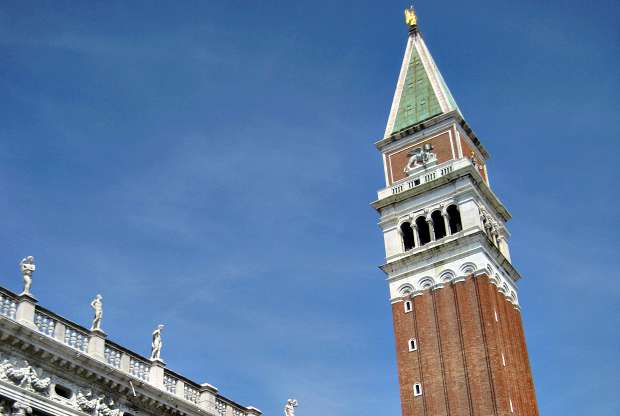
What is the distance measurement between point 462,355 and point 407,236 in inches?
459

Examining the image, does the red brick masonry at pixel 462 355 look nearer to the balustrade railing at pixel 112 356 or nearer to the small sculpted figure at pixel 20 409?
the balustrade railing at pixel 112 356

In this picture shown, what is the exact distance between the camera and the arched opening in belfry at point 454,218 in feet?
241

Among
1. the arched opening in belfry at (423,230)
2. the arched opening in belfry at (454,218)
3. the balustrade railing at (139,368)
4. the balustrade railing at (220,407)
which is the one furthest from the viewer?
the arched opening in belfry at (423,230)

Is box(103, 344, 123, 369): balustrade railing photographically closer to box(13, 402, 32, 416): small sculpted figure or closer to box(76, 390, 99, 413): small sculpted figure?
box(76, 390, 99, 413): small sculpted figure

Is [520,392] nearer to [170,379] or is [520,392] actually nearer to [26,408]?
[170,379]

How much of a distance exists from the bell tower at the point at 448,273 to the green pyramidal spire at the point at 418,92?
0.66 ft

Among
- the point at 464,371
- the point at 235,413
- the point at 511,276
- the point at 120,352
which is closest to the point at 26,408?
the point at 120,352

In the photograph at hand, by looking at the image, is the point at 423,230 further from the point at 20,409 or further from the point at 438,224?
the point at 20,409

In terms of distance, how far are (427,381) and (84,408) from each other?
41990mm

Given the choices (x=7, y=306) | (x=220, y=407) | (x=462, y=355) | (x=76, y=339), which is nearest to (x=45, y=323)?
(x=76, y=339)

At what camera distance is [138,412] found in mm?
33750

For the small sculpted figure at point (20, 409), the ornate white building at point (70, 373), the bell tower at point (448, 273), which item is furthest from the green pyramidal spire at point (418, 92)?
the small sculpted figure at point (20, 409)

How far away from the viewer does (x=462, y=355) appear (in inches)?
2704

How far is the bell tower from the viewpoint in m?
67.9
